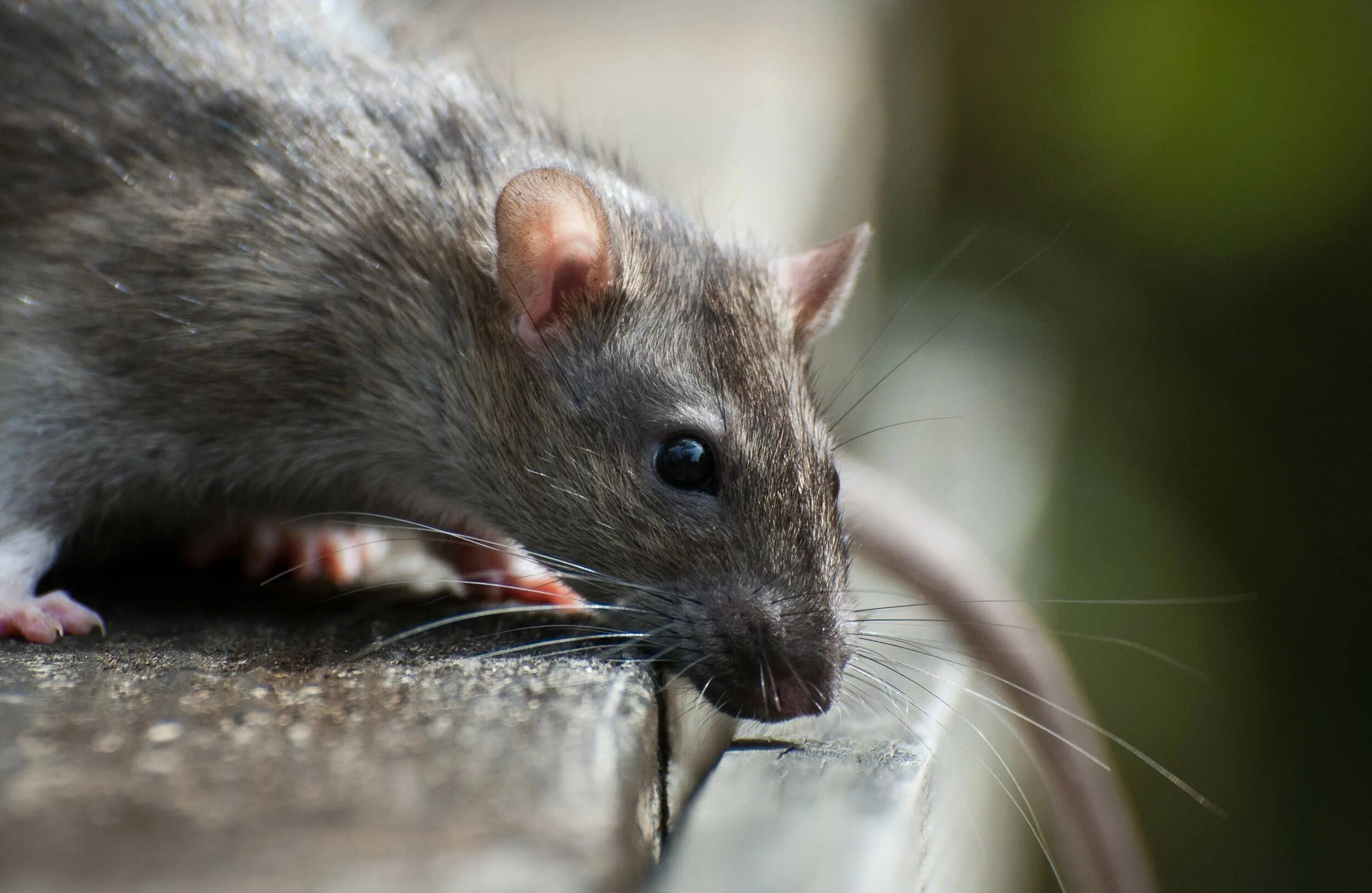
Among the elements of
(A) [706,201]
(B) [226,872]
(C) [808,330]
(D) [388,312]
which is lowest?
(B) [226,872]

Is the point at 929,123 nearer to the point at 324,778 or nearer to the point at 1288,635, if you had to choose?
the point at 1288,635

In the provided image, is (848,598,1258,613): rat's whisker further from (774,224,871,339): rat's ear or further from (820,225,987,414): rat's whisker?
(774,224,871,339): rat's ear

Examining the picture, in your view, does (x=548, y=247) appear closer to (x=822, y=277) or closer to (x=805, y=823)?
(x=822, y=277)

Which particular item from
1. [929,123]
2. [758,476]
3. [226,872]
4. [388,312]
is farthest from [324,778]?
[929,123]

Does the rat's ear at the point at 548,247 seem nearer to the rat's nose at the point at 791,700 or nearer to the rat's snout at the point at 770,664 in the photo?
the rat's snout at the point at 770,664

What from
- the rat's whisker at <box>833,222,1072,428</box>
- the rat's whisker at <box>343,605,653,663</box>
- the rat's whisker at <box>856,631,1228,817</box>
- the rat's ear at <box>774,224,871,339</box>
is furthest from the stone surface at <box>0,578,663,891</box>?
the rat's ear at <box>774,224,871,339</box>

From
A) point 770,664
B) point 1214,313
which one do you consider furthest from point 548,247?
point 1214,313

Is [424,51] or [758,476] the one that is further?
[424,51]

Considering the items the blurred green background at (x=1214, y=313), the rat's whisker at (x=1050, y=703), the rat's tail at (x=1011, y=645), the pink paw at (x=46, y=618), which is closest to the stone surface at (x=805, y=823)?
the rat's whisker at (x=1050, y=703)
